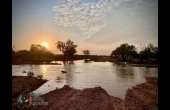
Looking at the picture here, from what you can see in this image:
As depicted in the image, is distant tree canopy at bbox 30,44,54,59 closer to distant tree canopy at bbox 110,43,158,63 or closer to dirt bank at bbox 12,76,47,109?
distant tree canopy at bbox 110,43,158,63

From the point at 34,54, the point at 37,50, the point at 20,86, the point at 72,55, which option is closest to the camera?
the point at 20,86

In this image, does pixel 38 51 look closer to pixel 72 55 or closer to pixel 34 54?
pixel 34 54

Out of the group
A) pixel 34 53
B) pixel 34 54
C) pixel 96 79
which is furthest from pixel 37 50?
pixel 96 79

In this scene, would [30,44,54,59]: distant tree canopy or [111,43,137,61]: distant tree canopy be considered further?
[111,43,137,61]: distant tree canopy

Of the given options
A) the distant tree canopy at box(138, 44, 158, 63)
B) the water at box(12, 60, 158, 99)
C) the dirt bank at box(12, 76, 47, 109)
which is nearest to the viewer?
the dirt bank at box(12, 76, 47, 109)

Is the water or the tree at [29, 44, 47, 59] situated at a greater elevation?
the tree at [29, 44, 47, 59]

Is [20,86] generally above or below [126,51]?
below

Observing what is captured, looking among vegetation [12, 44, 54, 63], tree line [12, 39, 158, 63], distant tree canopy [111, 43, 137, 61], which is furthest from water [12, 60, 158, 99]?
distant tree canopy [111, 43, 137, 61]

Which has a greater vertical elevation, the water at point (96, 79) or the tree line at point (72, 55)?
the tree line at point (72, 55)

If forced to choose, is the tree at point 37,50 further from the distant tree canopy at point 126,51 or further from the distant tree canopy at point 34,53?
the distant tree canopy at point 126,51

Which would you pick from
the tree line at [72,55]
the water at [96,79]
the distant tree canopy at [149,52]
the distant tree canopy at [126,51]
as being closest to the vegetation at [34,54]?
the tree line at [72,55]
